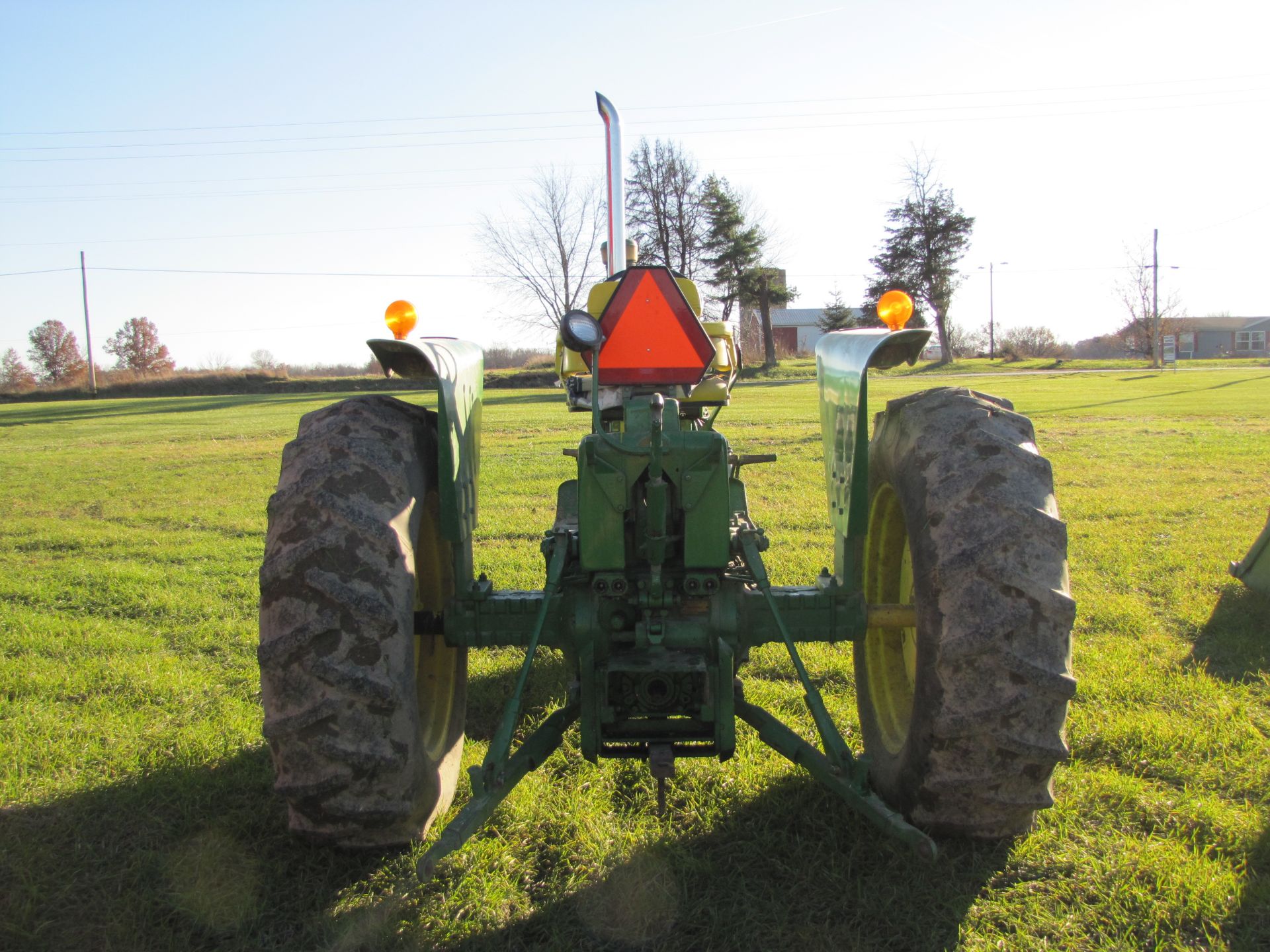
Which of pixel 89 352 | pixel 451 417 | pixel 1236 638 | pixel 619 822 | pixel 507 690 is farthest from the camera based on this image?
pixel 89 352

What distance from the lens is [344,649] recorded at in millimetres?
2576

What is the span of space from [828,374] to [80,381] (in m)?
56.8

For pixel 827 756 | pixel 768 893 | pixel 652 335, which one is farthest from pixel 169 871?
pixel 652 335

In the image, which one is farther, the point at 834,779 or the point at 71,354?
the point at 71,354

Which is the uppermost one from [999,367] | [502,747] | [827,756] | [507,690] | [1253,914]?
[999,367]

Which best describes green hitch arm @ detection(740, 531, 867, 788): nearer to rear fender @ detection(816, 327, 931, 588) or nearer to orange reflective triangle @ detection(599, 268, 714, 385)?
rear fender @ detection(816, 327, 931, 588)

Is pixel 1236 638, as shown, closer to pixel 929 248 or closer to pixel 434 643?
pixel 434 643

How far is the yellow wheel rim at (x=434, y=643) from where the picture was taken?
11.5ft

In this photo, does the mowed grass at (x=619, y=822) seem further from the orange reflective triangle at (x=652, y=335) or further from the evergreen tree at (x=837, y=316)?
the evergreen tree at (x=837, y=316)

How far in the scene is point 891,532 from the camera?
142 inches

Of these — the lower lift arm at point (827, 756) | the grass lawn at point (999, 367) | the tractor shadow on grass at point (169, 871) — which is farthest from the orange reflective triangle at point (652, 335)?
the grass lawn at point (999, 367)

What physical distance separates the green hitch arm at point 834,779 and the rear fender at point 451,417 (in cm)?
110

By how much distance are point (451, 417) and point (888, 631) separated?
6.33 ft

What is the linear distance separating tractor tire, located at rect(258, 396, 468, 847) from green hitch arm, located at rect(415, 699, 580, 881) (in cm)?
24
